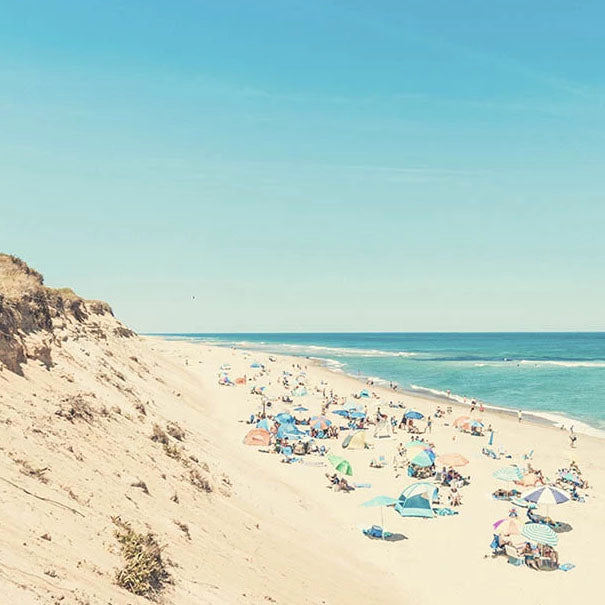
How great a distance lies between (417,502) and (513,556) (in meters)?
4.03

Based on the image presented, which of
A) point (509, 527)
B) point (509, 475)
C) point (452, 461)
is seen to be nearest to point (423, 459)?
point (452, 461)

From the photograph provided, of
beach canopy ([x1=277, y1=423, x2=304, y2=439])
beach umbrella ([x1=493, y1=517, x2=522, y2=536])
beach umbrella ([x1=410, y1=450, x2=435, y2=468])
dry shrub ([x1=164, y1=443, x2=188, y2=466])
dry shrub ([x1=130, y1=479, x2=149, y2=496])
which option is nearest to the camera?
dry shrub ([x1=130, y1=479, x2=149, y2=496])

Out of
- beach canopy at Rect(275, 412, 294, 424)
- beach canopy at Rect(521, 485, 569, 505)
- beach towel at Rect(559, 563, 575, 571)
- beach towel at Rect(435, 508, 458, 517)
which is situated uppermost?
beach canopy at Rect(521, 485, 569, 505)

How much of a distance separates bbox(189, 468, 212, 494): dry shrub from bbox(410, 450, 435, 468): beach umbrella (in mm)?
12158

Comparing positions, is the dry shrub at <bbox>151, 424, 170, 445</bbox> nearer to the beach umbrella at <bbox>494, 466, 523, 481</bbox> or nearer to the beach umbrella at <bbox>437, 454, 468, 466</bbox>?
the beach umbrella at <bbox>437, 454, 468, 466</bbox>

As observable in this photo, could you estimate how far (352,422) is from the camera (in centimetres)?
3597

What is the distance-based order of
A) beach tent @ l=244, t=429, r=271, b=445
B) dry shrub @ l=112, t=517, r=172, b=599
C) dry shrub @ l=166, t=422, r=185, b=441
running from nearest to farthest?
dry shrub @ l=112, t=517, r=172, b=599 < dry shrub @ l=166, t=422, r=185, b=441 < beach tent @ l=244, t=429, r=271, b=445

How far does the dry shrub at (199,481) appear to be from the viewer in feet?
45.4

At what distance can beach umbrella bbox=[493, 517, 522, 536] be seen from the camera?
16312mm

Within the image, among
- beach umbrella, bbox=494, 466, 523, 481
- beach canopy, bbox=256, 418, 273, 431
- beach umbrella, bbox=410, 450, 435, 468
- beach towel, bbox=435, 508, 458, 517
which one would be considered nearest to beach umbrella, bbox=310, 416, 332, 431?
beach canopy, bbox=256, 418, 273, 431

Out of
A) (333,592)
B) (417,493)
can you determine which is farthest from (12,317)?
(417,493)

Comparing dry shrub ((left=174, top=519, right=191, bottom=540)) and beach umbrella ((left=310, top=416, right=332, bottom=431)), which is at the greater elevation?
dry shrub ((left=174, top=519, right=191, bottom=540))

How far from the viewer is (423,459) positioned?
77.4 feet

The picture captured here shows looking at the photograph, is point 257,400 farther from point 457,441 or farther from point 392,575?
point 392,575
